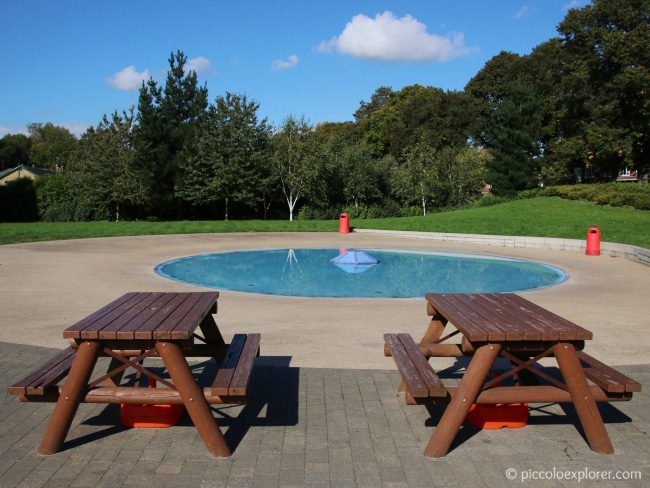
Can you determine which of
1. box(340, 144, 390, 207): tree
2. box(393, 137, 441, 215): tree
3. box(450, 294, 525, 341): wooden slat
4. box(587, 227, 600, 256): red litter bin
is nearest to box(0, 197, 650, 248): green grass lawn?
box(587, 227, 600, 256): red litter bin

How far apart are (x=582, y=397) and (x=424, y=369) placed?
1.15 m

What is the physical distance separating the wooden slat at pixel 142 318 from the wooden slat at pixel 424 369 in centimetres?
212

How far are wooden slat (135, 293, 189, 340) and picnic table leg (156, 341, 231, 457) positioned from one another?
0.39ft

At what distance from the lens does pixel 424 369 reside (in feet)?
14.6

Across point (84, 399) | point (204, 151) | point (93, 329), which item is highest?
point (204, 151)

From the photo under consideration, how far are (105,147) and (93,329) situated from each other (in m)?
33.1

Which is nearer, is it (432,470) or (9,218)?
(432,470)

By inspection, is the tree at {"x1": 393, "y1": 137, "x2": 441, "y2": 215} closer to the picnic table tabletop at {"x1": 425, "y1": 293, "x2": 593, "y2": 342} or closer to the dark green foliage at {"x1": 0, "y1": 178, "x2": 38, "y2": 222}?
the dark green foliage at {"x1": 0, "y1": 178, "x2": 38, "y2": 222}

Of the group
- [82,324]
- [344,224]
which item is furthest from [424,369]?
[344,224]

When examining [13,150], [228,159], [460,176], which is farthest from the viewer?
[13,150]

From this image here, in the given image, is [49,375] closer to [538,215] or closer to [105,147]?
[538,215]

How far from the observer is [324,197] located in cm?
3638

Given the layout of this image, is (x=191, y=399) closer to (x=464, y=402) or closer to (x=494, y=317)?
(x=464, y=402)

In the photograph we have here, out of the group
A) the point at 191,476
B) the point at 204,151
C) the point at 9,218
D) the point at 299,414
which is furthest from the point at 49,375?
the point at 9,218
